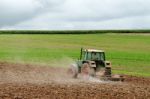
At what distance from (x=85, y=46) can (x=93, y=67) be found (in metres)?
41.2

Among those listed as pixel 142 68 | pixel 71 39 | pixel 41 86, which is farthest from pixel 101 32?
pixel 41 86

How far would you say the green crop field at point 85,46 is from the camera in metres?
47.3

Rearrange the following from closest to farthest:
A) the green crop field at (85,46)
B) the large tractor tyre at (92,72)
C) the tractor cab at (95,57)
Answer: the large tractor tyre at (92,72)
the tractor cab at (95,57)
the green crop field at (85,46)

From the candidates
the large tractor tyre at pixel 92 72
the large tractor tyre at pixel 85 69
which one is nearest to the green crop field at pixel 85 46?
the large tractor tyre at pixel 85 69

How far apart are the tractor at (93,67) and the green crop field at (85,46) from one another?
24.4 ft

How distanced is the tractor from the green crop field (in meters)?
7.42

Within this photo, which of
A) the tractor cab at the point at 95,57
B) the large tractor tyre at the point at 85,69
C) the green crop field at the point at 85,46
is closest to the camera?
the large tractor tyre at the point at 85,69

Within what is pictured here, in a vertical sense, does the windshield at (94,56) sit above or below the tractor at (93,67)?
above

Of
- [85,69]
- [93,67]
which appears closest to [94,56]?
[85,69]

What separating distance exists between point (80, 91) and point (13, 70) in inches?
546

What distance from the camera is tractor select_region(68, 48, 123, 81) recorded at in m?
30.1

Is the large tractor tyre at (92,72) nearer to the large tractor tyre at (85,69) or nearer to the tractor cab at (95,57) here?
the large tractor tyre at (85,69)

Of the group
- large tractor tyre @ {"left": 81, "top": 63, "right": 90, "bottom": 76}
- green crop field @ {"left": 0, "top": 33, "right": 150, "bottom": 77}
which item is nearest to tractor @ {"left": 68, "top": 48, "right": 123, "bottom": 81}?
large tractor tyre @ {"left": 81, "top": 63, "right": 90, "bottom": 76}

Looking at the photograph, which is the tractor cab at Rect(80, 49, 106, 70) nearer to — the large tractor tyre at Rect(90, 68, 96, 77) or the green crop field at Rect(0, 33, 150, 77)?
the large tractor tyre at Rect(90, 68, 96, 77)
